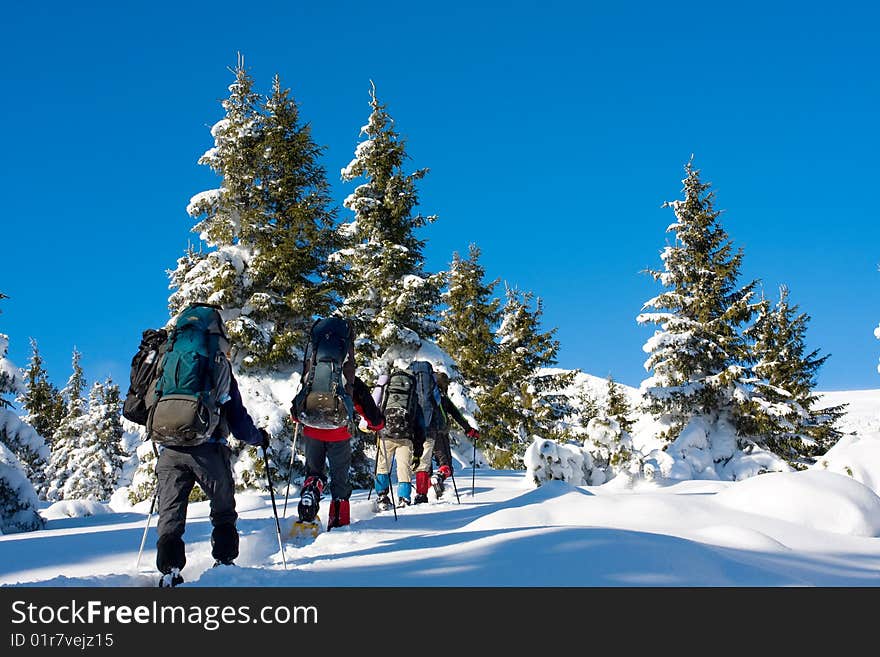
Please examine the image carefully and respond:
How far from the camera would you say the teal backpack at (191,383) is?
4258mm

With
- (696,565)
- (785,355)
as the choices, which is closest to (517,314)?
(785,355)

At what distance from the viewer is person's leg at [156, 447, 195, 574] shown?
417 centimetres

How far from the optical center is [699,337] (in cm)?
2177

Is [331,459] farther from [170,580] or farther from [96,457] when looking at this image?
[96,457]

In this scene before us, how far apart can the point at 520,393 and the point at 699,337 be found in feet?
32.4

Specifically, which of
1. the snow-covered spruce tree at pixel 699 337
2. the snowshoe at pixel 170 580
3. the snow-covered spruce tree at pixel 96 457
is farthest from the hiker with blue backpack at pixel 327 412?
the snow-covered spruce tree at pixel 96 457

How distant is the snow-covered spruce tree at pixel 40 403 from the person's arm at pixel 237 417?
4509cm

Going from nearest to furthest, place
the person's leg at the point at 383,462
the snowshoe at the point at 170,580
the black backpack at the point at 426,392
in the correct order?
Answer: the snowshoe at the point at 170,580 < the person's leg at the point at 383,462 < the black backpack at the point at 426,392

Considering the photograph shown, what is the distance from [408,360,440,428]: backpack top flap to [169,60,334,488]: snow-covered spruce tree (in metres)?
5.33

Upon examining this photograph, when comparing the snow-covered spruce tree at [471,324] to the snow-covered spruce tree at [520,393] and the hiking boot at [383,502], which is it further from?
the hiking boot at [383,502]

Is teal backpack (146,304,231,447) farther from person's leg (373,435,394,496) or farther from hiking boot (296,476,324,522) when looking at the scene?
person's leg (373,435,394,496)

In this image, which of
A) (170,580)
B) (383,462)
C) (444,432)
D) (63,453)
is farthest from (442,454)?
(63,453)
